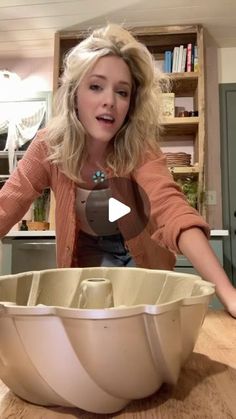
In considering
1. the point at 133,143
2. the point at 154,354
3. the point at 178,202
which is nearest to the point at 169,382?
the point at 154,354

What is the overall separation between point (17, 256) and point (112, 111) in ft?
5.10

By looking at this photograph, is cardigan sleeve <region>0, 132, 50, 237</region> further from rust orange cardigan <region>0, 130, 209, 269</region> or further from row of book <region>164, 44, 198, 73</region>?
row of book <region>164, 44, 198, 73</region>

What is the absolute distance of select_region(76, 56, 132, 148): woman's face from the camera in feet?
2.89

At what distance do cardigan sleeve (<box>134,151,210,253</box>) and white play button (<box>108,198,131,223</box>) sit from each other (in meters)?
0.13

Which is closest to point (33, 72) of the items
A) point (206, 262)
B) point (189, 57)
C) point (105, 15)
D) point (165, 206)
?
point (105, 15)

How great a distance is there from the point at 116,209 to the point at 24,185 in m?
0.24

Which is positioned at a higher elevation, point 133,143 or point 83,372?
point 133,143

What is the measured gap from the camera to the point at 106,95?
87 centimetres

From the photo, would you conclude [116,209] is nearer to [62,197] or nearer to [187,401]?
[62,197]

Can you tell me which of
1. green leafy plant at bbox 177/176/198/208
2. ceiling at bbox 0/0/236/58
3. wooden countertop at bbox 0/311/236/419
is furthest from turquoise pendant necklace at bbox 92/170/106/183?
ceiling at bbox 0/0/236/58

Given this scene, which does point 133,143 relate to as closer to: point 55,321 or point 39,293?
point 39,293

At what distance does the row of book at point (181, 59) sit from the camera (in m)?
2.56

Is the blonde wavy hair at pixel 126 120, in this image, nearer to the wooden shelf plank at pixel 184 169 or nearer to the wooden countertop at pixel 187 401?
the wooden countertop at pixel 187 401

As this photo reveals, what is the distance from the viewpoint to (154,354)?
0.32 meters
